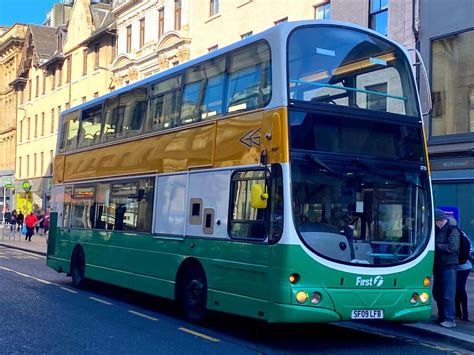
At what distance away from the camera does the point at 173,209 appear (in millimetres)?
11969

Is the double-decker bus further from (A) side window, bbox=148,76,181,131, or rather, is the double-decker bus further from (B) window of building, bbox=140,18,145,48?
(B) window of building, bbox=140,18,145,48

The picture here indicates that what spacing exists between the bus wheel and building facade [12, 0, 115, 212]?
24698 mm

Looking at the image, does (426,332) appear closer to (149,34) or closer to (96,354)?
(96,354)

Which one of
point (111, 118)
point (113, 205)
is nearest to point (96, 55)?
point (111, 118)

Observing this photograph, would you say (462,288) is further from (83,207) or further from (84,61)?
(84,61)

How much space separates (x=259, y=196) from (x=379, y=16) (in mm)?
15317

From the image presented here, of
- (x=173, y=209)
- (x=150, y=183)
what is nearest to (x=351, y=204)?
(x=173, y=209)

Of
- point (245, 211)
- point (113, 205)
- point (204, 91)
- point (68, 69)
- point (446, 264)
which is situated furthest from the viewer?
point (68, 69)

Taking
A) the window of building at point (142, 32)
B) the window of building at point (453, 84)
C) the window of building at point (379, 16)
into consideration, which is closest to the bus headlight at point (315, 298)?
the window of building at point (453, 84)

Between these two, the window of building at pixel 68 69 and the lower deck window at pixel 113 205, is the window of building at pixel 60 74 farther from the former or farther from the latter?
the lower deck window at pixel 113 205

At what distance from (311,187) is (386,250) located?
1.33 metres

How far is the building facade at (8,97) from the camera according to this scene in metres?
65.7

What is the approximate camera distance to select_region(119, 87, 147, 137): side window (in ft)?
44.6

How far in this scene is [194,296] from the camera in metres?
11.3
